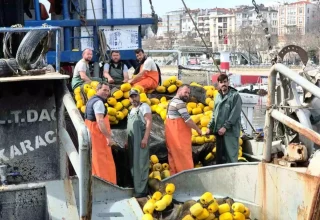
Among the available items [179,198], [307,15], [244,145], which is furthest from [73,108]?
[307,15]

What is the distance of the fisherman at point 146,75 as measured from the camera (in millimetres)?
10227

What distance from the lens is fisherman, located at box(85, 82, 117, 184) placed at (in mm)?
7543

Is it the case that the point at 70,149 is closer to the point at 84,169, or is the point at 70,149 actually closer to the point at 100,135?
the point at 84,169

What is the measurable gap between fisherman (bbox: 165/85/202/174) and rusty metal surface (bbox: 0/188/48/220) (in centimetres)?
294

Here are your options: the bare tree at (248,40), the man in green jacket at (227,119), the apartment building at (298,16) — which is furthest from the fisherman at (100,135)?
the apartment building at (298,16)

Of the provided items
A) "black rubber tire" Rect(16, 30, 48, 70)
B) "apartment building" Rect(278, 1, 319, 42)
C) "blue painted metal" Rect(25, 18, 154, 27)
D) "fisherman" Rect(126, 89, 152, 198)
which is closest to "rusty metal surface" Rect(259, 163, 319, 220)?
"fisherman" Rect(126, 89, 152, 198)

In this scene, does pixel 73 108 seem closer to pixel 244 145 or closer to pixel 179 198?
pixel 179 198

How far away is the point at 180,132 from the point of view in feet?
26.8

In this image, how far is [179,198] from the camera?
771cm

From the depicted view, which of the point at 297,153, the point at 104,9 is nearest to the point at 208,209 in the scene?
the point at 297,153

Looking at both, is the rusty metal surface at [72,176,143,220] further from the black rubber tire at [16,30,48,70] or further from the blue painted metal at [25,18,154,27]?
the blue painted metal at [25,18,154,27]

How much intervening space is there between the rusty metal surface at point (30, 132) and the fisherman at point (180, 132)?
2671mm

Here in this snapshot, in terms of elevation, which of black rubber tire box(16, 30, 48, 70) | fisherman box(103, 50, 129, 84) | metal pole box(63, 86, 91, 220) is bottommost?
metal pole box(63, 86, 91, 220)

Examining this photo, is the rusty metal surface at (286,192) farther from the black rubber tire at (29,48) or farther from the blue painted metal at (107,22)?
the blue painted metal at (107,22)
